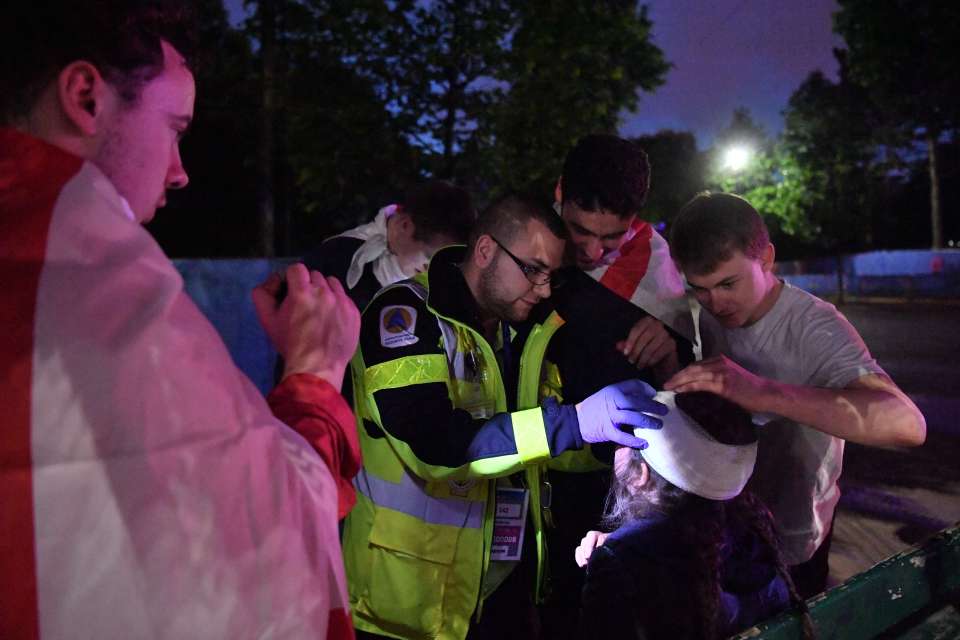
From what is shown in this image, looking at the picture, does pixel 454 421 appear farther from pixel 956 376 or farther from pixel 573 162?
pixel 956 376

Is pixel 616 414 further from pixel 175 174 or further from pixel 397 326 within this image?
pixel 175 174

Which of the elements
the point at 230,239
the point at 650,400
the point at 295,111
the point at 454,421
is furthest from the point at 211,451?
the point at 230,239

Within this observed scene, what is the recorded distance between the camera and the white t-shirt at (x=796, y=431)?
7.17 ft

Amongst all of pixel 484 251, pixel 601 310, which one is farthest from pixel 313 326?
pixel 601 310

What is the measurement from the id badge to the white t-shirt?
2.70 ft

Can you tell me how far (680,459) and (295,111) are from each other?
1072 centimetres

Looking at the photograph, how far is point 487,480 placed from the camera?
2.12 metres

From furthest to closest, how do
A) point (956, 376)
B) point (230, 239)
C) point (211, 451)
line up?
1. point (230, 239)
2. point (956, 376)
3. point (211, 451)

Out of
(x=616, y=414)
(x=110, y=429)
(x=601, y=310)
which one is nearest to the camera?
(x=110, y=429)

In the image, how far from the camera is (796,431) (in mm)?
2328

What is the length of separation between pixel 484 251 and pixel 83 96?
163cm

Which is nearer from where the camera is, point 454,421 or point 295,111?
point 454,421

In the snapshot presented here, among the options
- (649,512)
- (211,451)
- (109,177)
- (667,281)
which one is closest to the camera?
(211,451)

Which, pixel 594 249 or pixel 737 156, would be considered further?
pixel 737 156
